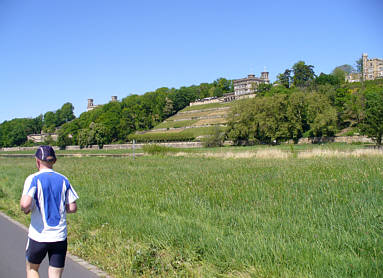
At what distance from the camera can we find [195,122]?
401 feet

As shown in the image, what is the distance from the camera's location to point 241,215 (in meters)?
8.05

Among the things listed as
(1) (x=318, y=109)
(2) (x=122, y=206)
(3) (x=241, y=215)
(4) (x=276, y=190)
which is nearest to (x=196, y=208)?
(3) (x=241, y=215)

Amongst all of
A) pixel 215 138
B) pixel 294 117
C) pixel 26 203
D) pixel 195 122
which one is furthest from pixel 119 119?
pixel 26 203

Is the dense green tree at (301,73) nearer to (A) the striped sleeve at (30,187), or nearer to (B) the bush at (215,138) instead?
(B) the bush at (215,138)

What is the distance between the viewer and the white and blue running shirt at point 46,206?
4.49 m

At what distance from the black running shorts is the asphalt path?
1.58 m

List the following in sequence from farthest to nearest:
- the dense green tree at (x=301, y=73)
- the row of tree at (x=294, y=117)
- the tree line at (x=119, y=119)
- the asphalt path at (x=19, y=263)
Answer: the tree line at (x=119, y=119) → the dense green tree at (x=301, y=73) → the row of tree at (x=294, y=117) → the asphalt path at (x=19, y=263)

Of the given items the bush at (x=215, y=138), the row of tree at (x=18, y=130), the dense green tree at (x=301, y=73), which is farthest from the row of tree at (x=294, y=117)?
the row of tree at (x=18, y=130)

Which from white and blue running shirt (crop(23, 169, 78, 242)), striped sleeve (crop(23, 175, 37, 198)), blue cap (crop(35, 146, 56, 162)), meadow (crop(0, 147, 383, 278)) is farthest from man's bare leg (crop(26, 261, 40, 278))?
meadow (crop(0, 147, 383, 278))

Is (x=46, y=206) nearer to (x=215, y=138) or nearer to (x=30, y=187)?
(x=30, y=187)

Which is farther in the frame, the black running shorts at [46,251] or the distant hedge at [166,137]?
the distant hedge at [166,137]

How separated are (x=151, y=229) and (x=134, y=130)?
472 ft

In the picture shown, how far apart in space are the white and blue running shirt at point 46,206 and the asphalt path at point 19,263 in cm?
179

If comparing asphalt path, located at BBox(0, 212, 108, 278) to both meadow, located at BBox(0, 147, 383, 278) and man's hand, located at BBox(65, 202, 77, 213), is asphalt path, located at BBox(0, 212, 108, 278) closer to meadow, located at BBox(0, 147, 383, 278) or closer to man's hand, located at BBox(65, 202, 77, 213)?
meadow, located at BBox(0, 147, 383, 278)
